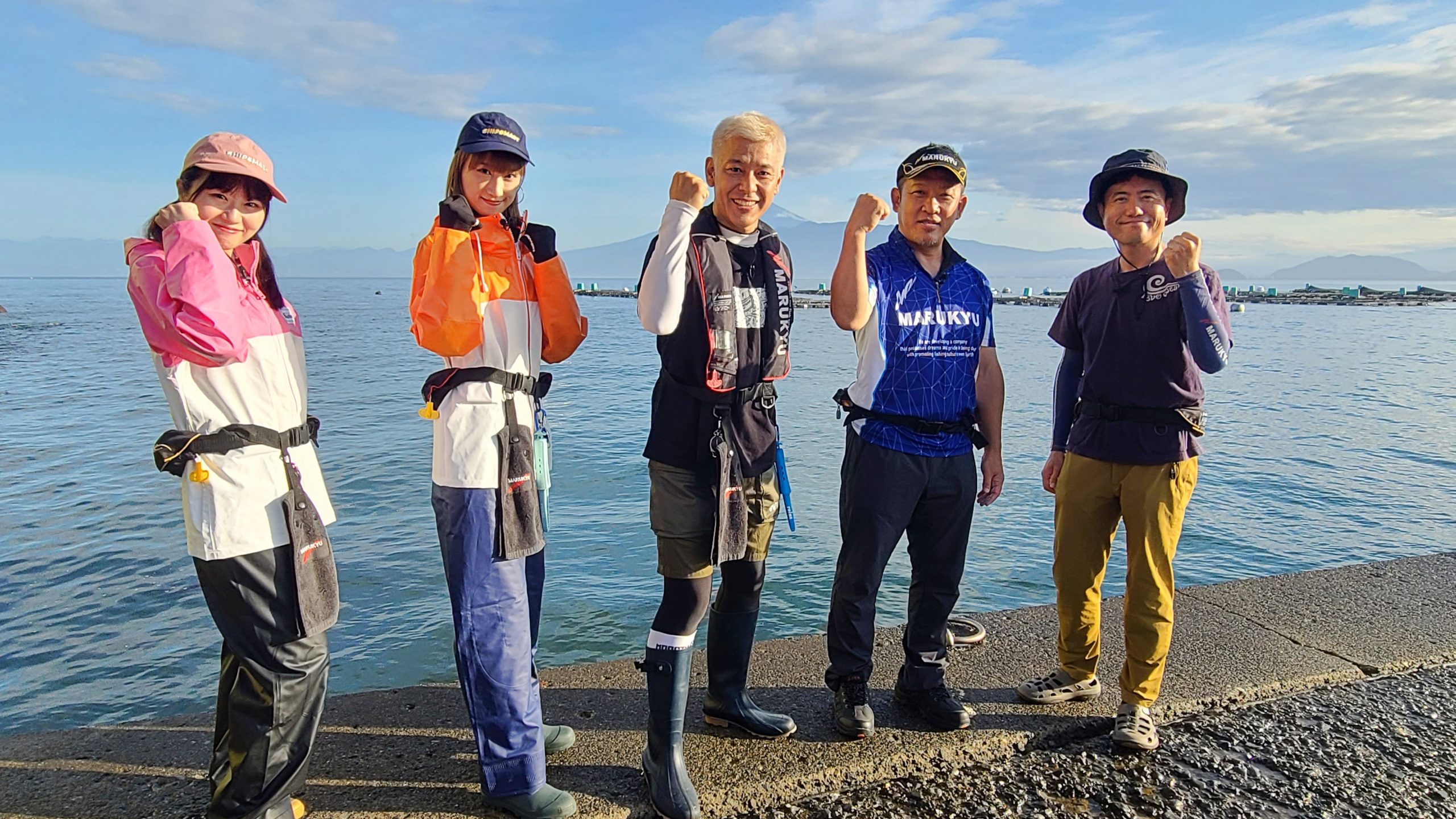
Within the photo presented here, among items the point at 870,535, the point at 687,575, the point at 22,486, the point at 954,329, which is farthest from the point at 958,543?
the point at 22,486

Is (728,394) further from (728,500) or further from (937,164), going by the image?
(937,164)

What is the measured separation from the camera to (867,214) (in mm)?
3037

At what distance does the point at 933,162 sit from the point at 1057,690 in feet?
7.50

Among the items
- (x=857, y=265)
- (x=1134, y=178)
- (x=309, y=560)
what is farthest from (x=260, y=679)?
(x=1134, y=178)

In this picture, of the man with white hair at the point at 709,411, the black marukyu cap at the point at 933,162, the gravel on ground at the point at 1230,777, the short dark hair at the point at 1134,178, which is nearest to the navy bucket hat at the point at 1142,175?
the short dark hair at the point at 1134,178

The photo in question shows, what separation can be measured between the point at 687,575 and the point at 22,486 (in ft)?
39.9

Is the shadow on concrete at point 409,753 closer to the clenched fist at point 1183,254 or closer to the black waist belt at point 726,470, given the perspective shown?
the black waist belt at point 726,470

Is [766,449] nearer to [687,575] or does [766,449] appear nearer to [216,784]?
[687,575]

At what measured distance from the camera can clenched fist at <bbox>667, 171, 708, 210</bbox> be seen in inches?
105

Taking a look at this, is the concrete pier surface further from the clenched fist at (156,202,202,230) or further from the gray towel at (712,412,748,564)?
the clenched fist at (156,202,202,230)

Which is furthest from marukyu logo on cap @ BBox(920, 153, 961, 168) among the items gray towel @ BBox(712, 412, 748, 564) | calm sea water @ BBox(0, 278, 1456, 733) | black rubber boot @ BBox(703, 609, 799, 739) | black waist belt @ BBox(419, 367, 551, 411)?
calm sea water @ BBox(0, 278, 1456, 733)

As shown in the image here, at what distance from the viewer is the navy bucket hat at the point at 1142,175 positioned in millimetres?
3391

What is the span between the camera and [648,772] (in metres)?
2.86

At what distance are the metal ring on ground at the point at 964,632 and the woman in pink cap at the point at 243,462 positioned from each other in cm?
285
